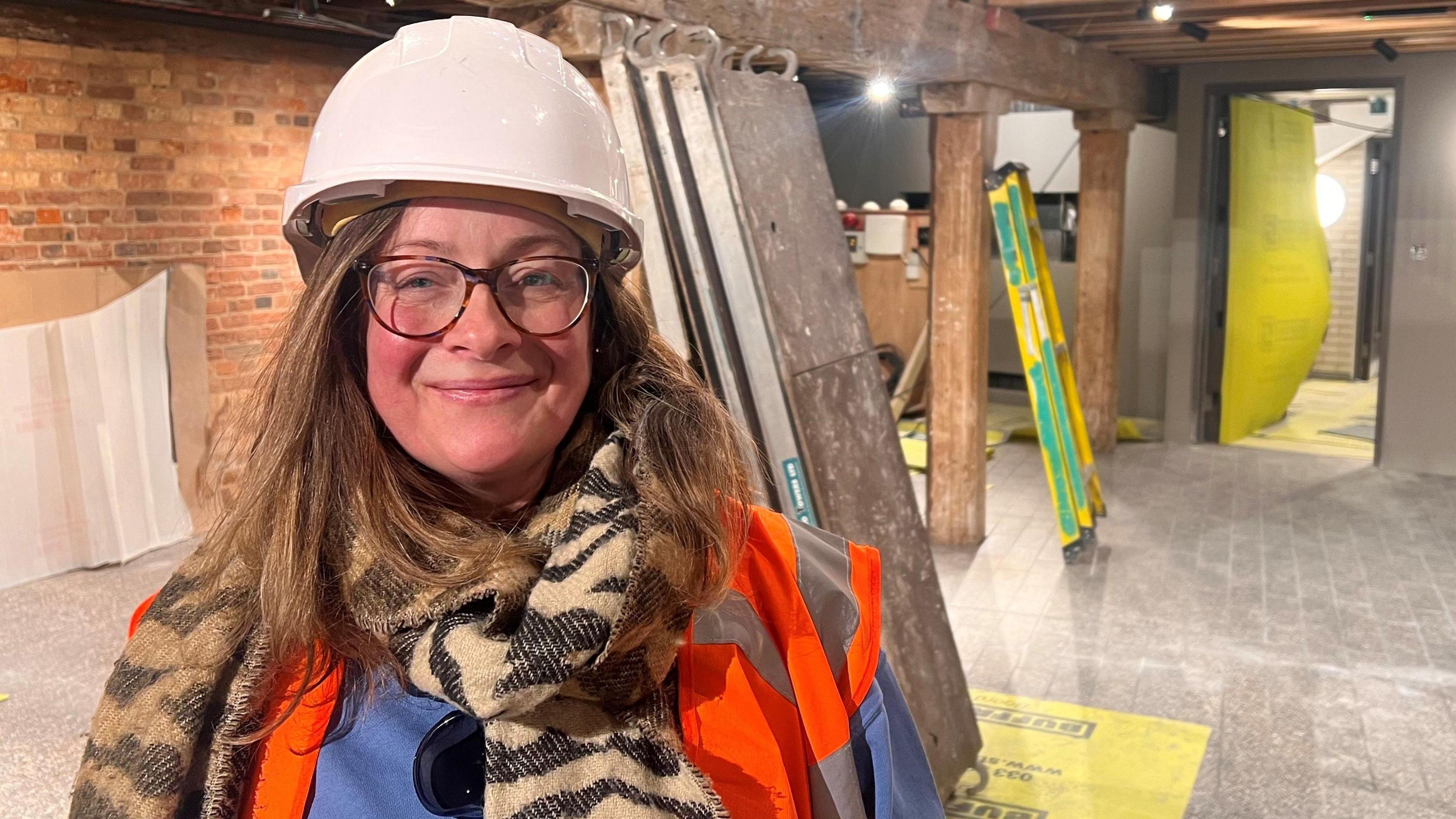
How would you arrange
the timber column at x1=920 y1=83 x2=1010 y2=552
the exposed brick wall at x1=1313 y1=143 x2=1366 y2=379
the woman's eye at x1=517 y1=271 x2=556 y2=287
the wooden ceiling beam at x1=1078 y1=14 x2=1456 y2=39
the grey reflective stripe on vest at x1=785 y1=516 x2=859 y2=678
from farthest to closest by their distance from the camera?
the exposed brick wall at x1=1313 y1=143 x2=1366 y2=379 < the wooden ceiling beam at x1=1078 y1=14 x2=1456 y2=39 < the timber column at x1=920 y1=83 x2=1010 y2=552 < the grey reflective stripe on vest at x1=785 y1=516 x2=859 y2=678 < the woman's eye at x1=517 y1=271 x2=556 y2=287

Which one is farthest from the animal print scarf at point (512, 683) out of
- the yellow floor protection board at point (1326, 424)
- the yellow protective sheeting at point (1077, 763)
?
the yellow floor protection board at point (1326, 424)

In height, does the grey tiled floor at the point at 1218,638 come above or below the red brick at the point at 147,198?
below

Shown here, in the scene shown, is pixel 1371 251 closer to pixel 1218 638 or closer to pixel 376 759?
pixel 1218 638

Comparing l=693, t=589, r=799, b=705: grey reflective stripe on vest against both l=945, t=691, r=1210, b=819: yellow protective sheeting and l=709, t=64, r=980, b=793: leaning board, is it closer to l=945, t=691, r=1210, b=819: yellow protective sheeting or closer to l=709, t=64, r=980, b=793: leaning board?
l=709, t=64, r=980, b=793: leaning board

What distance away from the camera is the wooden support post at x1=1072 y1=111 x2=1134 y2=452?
786 cm

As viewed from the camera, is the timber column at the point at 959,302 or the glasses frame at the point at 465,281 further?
the timber column at the point at 959,302

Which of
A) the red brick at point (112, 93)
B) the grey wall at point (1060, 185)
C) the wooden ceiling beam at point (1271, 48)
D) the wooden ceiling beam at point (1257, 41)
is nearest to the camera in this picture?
the red brick at point (112, 93)

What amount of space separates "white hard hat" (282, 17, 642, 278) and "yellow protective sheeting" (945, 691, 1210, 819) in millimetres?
2657

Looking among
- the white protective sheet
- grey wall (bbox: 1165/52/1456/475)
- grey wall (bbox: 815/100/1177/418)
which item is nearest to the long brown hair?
the white protective sheet

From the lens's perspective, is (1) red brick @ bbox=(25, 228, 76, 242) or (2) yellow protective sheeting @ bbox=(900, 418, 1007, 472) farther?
(2) yellow protective sheeting @ bbox=(900, 418, 1007, 472)

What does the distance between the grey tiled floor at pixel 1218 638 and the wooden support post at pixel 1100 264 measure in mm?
1287

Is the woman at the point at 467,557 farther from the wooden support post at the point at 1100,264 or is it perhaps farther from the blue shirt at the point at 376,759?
the wooden support post at the point at 1100,264

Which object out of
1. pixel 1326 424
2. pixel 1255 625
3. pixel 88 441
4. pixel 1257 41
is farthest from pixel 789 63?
pixel 1326 424

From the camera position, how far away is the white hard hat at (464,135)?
1111 mm
